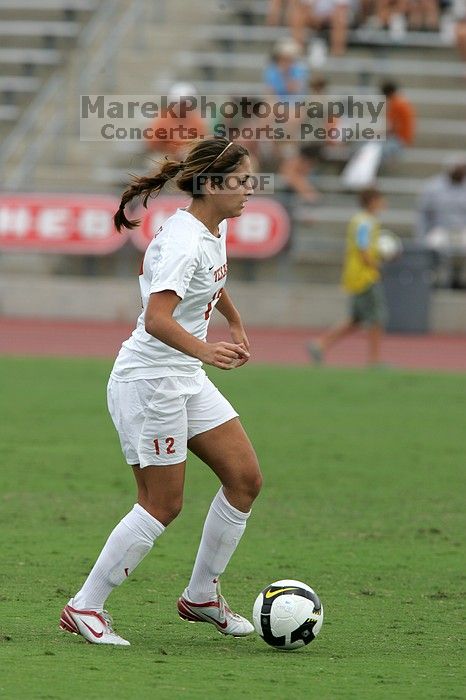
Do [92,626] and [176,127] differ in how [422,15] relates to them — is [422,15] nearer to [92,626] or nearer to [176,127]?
[176,127]

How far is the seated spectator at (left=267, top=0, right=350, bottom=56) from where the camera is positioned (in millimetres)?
26125

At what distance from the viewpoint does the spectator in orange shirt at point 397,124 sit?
23.9 m

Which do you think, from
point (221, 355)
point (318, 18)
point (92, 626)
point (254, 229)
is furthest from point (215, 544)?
point (318, 18)

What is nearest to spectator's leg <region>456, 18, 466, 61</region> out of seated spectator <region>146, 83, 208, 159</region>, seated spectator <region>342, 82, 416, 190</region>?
seated spectator <region>342, 82, 416, 190</region>

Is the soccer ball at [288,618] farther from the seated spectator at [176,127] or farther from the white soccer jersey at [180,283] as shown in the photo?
the seated spectator at [176,127]

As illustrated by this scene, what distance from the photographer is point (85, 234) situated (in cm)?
2281

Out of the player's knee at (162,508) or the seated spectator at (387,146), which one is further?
the seated spectator at (387,146)

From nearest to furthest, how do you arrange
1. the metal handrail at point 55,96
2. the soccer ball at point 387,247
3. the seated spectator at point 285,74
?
the soccer ball at point 387,247
the seated spectator at point 285,74
the metal handrail at point 55,96

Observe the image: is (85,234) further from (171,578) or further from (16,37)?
(171,578)

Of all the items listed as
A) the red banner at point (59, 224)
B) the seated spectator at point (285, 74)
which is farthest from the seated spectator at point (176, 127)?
the seated spectator at point (285, 74)

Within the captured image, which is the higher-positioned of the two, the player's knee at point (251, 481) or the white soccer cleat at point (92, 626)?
the player's knee at point (251, 481)

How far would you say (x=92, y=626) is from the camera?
19.3 ft

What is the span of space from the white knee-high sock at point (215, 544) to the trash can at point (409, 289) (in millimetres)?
15773

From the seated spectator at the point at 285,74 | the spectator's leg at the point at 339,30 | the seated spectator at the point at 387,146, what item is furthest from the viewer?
the spectator's leg at the point at 339,30
